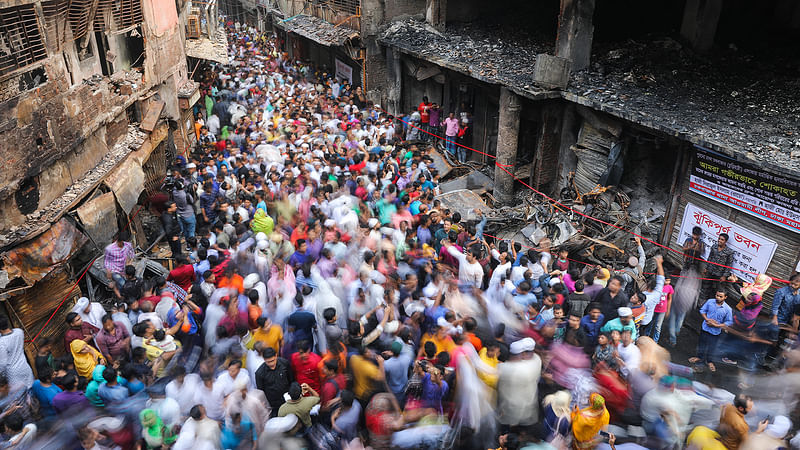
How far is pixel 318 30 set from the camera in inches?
783

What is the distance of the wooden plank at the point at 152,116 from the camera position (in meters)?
11.4

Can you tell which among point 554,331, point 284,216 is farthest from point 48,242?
point 554,331

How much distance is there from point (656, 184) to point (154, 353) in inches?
369

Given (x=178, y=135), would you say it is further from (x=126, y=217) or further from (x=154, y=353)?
(x=154, y=353)

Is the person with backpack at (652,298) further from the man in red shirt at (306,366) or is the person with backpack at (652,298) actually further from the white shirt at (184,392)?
the white shirt at (184,392)

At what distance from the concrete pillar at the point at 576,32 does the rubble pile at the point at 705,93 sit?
1.12 feet

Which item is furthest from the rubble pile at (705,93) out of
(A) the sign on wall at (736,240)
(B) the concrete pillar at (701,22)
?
(A) the sign on wall at (736,240)

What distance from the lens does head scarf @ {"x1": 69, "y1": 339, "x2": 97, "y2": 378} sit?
5.88m

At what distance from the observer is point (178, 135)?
1422 centimetres

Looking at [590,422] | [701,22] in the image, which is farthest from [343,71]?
[590,422]

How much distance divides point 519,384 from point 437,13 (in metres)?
13.2

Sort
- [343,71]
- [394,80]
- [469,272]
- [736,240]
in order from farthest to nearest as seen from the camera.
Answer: [343,71]
[394,80]
[736,240]
[469,272]

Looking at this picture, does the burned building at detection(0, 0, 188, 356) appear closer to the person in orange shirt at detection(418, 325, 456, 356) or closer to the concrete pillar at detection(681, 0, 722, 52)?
the person in orange shirt at detection(418, 325, 456, 356)

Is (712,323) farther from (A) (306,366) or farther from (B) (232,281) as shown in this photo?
(B) (232,281)
